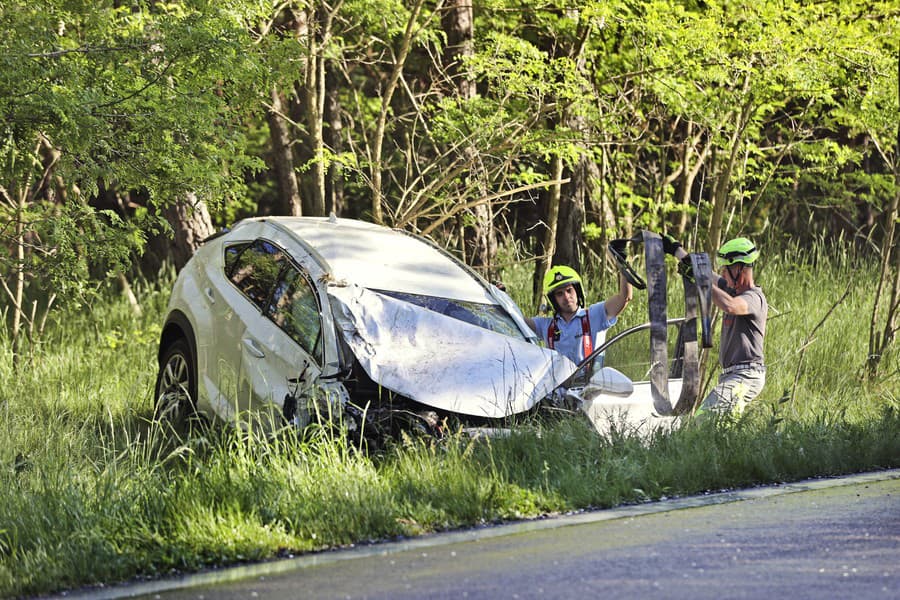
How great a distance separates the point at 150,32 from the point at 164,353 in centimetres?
259

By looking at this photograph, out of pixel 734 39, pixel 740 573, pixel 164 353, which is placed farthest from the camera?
pixel 734 39

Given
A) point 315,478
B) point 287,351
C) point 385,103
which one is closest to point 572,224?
point 385,103

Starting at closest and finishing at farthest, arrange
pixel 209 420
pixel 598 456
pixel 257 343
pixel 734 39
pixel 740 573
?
1. pixel 740 573
2. pixel 598 456
3. pixel 257 343
4. pixel 209 420
5. pixel 734 39

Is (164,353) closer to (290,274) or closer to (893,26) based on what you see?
(290,274)

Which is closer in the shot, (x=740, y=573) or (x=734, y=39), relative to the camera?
(x=740, y=573)

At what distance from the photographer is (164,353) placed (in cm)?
1064

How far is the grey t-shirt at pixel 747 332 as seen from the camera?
1020 cm

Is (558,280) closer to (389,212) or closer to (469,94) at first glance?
(389,212)

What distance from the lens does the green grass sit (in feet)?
20.9

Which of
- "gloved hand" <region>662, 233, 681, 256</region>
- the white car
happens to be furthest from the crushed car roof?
"gloved hand" <region>662, 233, 681, 256</region>

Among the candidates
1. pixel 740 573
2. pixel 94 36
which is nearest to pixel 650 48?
pixel 94 36

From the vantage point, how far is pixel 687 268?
938 cm

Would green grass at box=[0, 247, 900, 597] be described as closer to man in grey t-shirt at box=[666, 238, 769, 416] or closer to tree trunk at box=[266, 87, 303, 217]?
man in grey t-shirt at box=[666, 238, 769, 416]

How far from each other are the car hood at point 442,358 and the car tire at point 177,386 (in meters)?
1.74
